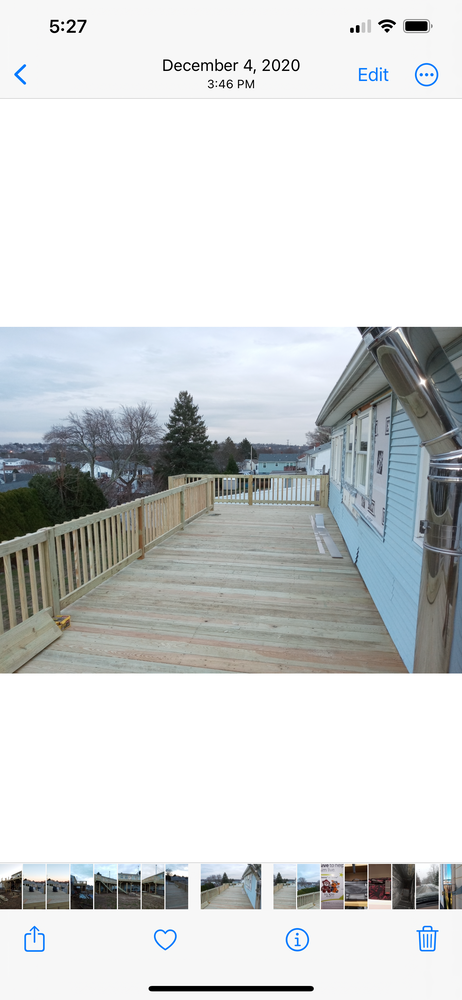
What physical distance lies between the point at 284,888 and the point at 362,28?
1.67m

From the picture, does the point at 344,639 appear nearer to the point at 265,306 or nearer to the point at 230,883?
the point at 230,883

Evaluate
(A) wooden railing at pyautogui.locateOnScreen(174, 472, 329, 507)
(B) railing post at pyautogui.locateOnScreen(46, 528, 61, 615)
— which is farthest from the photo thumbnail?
(A) wooden railing at pyautogui.locateOnScreen(174, 472, 329, 507)

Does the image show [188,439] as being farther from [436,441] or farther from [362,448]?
[436,441]

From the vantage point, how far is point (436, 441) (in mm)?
1428

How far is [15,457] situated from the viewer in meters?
4.52

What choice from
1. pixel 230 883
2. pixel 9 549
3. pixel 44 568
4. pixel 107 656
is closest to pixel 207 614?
pixel 107 656

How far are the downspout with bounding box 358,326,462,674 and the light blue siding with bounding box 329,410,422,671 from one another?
96 cm

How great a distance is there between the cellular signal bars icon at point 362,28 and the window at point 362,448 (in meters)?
3.82

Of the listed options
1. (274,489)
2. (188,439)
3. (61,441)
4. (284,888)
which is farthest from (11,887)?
(188,439)

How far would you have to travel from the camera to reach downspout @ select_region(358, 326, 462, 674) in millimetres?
1359

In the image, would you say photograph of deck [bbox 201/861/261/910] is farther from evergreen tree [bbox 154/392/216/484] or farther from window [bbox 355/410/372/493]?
evergreen tree [bbox 154/392/216/484]

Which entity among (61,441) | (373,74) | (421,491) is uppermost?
(373,74)

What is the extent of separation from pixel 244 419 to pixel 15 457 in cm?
879
